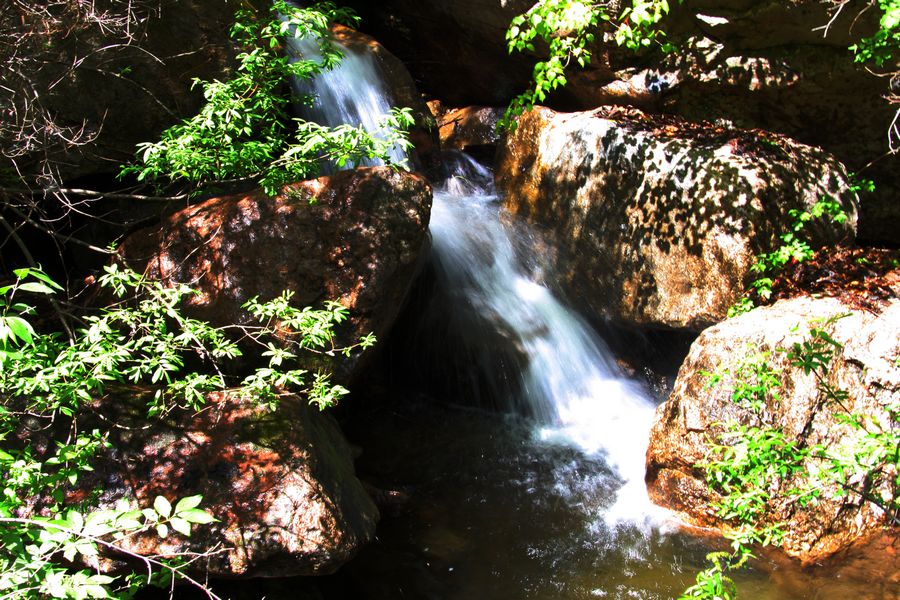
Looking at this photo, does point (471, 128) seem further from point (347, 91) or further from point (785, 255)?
point (785, 255)

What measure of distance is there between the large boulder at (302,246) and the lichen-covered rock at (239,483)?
0.92m

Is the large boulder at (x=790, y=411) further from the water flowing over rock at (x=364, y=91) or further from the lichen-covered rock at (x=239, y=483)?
the water flowing over rock at (x=364, y=91)

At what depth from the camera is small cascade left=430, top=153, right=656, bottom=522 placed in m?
6.41

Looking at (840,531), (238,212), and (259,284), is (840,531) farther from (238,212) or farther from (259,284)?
(238,212)

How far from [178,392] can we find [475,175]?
5.74 meters

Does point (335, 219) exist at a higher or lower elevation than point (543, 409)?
higher

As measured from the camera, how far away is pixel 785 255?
6297 millimetres

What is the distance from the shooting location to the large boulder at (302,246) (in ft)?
16.5

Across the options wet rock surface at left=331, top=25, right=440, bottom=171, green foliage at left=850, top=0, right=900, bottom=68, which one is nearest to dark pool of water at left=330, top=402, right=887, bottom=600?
green foliage at left=850, top=0, right=900, bottom=68

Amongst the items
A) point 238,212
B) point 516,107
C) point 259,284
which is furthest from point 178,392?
point 516,107

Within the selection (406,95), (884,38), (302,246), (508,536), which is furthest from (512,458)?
(406,95)

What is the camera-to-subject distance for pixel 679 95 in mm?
8211

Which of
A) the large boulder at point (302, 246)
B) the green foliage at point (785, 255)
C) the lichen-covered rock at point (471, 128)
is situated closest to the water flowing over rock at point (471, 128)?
the lichen-covered rock at point (471, 128)

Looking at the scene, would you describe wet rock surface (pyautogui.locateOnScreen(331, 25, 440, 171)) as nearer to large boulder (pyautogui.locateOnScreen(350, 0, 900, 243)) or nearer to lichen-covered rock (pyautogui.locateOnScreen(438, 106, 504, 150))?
lichen-covered rock (pyautogui.locateOnScreen(438, 106, 504, 150))
